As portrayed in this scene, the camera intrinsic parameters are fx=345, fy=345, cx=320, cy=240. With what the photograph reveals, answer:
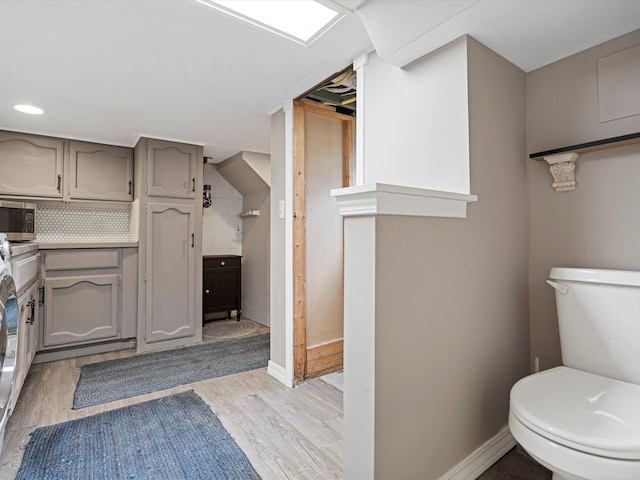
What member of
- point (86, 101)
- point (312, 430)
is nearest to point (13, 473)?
point (312, 430)

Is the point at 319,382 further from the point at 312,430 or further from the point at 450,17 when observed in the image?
the point at 450,17

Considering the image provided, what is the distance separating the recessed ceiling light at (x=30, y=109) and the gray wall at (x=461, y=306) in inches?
110

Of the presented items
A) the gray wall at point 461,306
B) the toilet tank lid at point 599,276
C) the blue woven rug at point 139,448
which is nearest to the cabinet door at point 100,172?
the blue woven rug at point 139,448

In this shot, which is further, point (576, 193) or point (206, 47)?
point (206, 47)

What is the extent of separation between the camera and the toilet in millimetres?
916

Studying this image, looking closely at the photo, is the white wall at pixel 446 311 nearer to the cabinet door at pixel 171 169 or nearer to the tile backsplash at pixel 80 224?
the cabinet door at pixel 171 169

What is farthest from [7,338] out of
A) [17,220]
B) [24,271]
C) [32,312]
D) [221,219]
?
[221,219]

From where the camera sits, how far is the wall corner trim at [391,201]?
1.03m

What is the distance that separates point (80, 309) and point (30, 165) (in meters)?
1.33

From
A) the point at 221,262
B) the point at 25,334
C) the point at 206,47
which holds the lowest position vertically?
the point at 25,334

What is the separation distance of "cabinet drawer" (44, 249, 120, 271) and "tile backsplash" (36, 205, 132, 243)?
1.76 feet

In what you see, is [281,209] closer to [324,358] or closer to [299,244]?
[299,244]

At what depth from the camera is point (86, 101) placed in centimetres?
236

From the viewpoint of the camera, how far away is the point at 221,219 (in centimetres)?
445
